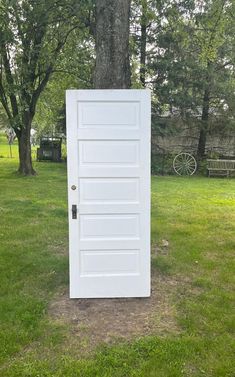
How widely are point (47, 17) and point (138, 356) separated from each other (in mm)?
5569

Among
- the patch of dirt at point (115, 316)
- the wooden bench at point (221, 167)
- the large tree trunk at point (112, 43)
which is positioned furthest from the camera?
the wooden bench at point (221, 167)

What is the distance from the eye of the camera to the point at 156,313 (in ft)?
11.7

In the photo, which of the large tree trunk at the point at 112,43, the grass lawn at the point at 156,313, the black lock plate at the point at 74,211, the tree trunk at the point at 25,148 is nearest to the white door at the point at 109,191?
the black lock plate at the point at 74,211

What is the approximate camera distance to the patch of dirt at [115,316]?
3.22 metres

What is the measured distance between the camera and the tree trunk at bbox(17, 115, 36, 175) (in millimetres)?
13102

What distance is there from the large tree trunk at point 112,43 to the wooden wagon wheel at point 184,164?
12.0m

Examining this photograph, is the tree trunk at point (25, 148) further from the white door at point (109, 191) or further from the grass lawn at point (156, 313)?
the white door at point (109, 191)

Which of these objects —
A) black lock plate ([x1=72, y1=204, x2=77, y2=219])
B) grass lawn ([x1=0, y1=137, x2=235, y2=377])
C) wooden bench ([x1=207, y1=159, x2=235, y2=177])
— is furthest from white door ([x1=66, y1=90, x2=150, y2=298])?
wooden bench ([x1=207, y1=159, x2=235, y2=177])

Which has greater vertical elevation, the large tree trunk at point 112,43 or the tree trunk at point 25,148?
the large tree trunk at point 112,43

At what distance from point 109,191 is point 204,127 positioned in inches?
522

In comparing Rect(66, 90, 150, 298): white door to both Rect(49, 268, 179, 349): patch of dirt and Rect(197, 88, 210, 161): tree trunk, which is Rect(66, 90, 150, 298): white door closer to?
Rect(49, 268, 179, 349): patch of dirt

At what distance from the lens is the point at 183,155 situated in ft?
52.1

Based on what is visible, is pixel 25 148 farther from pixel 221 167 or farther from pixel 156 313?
pixel 156 313

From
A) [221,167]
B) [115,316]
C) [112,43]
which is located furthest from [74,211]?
[221,167]
